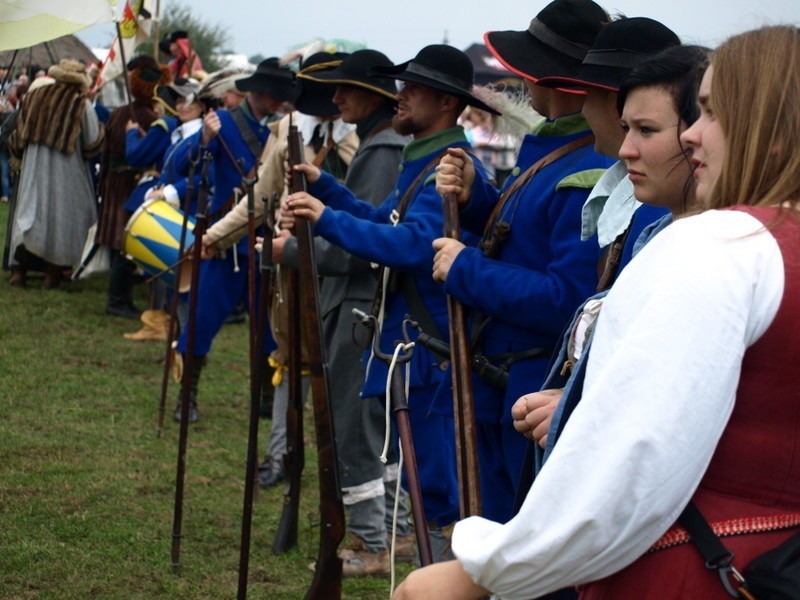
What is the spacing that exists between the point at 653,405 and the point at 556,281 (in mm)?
1682

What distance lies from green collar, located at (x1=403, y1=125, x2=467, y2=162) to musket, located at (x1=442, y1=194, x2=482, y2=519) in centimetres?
122

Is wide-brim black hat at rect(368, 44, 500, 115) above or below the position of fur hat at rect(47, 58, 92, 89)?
above

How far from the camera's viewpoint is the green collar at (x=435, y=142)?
4273 millimetres

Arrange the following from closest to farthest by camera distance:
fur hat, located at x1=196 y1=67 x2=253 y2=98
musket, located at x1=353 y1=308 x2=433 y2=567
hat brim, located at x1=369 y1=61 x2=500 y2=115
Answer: musket, located at x1=353 y1=308 x2=433 y2=567 < hat brim, located at x1=369 y1=61 x2=500 y2=115 < fur hat, located at x1=196 y1=67 x2=253 y2=98

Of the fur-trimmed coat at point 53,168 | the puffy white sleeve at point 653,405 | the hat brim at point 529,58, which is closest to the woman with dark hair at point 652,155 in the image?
the puffy white sleeve at point 653,405

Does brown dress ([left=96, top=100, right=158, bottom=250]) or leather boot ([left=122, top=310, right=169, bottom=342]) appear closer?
leather boot ([left=122, top=310, right=169, bottom=342])

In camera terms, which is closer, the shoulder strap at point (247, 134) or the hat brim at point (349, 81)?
the hat brim at point (349, 81)

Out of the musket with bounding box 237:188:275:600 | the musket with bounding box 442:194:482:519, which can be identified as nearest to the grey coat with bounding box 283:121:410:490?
the musket with bounding box 237:188:275:600

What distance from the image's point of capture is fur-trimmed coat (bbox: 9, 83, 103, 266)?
1109 cm

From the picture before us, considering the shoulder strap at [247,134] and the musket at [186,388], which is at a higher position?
the shoulder strap at [247,134]

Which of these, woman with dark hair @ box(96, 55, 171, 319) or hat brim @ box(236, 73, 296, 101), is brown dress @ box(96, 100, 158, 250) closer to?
woman with dark hair @ box(96, 55, 171, 319)

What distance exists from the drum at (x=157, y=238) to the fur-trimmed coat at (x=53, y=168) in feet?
12.8

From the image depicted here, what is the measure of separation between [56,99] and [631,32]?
9.21 meters

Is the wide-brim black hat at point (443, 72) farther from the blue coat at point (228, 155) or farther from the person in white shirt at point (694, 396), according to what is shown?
the blue coat at point (228, 155)
